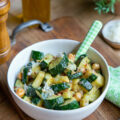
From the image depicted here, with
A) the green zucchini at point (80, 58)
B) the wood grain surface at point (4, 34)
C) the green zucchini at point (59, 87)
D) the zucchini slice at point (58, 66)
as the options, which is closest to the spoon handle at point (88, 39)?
the green zucchini at point (80, 58)

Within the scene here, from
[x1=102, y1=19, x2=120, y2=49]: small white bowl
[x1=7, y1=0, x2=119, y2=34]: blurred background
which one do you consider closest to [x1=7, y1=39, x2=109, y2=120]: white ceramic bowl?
[x1=102, y1=19, x2=120, y2=49]: small white bowl

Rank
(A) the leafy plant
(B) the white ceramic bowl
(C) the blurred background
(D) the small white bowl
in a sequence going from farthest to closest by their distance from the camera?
(C) the blurred background < (A) the leafy plant < (D) the small white bowl < (B) the white ceramic bowl

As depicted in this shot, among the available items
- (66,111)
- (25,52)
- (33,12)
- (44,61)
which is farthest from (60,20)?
(66,111)

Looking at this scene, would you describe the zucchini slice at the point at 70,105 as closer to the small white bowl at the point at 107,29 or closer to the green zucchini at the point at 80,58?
the green zucchini at the point at 80,58

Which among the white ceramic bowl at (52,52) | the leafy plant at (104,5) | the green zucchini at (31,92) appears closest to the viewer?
the white ceramic bowl at (52,52)

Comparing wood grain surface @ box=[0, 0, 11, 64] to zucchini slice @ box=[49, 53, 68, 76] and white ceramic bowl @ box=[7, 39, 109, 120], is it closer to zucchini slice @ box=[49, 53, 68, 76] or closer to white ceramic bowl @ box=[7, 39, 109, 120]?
white ceramic bowl @ box=[7, 39, 109, 120]

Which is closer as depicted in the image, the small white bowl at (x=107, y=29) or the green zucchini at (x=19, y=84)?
the green zucchini at (x=19, y=84)
